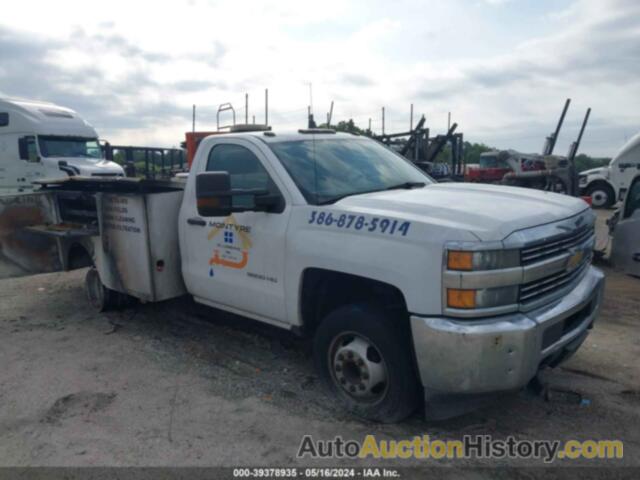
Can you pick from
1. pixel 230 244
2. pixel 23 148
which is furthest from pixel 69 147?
pixel 230 244

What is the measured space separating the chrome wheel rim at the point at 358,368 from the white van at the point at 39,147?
12.4 meters

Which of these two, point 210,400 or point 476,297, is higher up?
point 476,297

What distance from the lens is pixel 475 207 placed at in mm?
3436

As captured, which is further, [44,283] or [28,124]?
[28,124]

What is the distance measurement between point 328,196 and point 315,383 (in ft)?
4.98

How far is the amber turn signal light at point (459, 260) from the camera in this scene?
3025 mm

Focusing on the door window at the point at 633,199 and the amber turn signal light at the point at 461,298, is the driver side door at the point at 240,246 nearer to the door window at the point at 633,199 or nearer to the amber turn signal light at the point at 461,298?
the amber turn signal light at the point at 461,298

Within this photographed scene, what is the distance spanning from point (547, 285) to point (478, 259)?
0.69 metres

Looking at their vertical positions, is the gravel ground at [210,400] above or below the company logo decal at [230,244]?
below

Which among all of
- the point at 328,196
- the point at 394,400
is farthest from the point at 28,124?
the point at 394,400

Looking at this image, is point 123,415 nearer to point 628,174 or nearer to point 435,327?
point 435,327

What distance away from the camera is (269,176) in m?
4.18

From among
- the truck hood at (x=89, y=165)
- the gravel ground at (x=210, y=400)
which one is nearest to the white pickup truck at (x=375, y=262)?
the gravel ground at (x=210, y=400)

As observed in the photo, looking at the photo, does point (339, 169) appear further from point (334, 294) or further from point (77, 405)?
point (77, 405)
